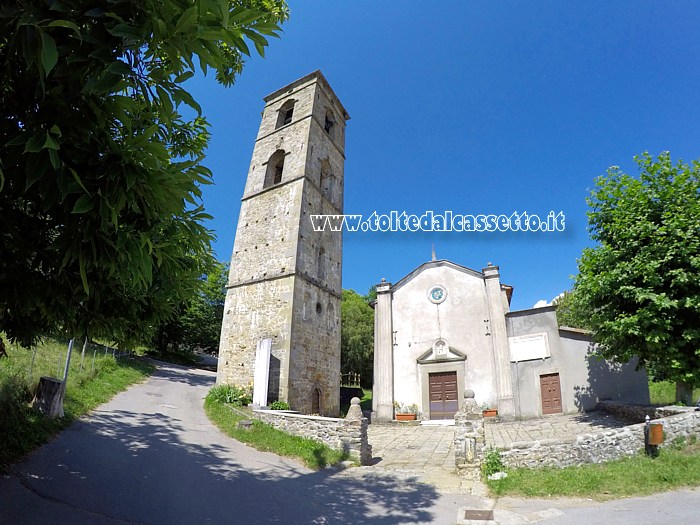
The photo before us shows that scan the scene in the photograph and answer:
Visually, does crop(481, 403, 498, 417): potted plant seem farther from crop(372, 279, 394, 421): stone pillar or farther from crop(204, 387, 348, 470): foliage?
crop(204, 387, 348, 470): foliage

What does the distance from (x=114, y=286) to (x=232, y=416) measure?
9.46 meters

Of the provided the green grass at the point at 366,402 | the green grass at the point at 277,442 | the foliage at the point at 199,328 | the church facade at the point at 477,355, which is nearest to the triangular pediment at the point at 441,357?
the church facade at the point at 477,355

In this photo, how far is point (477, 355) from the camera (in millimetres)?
17359

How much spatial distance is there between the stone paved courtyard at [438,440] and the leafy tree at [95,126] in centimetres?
686

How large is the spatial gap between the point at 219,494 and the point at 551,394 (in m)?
14.1

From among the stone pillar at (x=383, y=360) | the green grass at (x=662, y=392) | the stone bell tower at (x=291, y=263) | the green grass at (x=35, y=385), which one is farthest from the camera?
the stone pillar at (x=383, y=360)

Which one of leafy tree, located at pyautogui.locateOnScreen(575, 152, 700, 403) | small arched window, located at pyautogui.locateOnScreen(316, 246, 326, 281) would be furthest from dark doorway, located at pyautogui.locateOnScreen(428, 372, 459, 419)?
leafy tree, located at pyautogui.locateOnScreen(575, 152, 700, 403)

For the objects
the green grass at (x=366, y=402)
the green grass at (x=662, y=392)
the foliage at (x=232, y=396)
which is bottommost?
the green grass at (x=366, y=402)

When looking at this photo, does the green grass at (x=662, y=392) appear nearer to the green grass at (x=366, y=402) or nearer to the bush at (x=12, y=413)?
the green grass at (x=366, y=402)

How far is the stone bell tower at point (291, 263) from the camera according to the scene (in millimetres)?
14469

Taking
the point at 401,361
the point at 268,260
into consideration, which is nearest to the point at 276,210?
the point at 268,260

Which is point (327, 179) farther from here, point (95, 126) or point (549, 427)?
point (95, 126)

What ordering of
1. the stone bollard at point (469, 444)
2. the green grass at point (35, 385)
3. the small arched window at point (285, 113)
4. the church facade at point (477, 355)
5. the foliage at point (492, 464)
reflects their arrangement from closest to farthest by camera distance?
the green grass at point (35, 385)
the foliage at point (492, 464)
the stone bollard at point (469, 444)
the church facade at point (477, 355)
the small arched window at point (285, 113)

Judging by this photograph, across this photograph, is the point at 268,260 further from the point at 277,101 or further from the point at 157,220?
the point at 157,220
